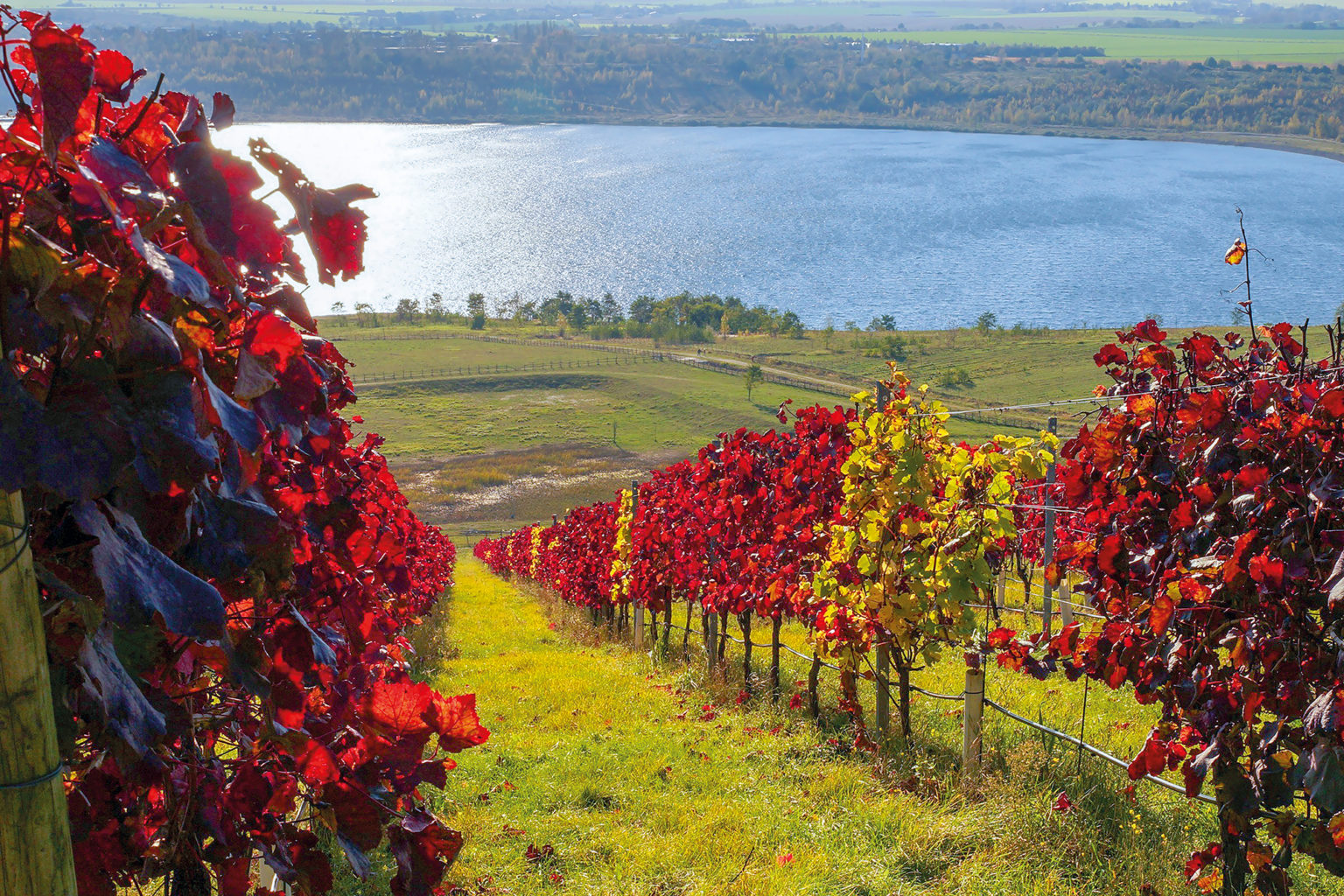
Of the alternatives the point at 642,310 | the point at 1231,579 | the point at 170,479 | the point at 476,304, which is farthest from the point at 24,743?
the point at 476,304

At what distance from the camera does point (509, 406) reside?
70.3 metres

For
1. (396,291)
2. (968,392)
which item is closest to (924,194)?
(396,291)

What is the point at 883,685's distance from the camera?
653cm

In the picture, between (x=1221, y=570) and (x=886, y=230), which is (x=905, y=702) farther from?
(x=886, y=230)

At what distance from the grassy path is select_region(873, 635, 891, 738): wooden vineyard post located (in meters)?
0.33

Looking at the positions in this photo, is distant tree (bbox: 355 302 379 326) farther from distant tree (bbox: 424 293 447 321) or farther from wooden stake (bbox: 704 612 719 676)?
wooden stake (bbox: 704 612 719 676)

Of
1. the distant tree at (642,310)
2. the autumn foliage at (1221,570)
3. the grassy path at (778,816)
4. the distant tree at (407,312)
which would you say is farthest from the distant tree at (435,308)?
Result: the autumn foliage at (1221,570)

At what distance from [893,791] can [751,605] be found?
2824 millimetres

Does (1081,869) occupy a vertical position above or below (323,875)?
below

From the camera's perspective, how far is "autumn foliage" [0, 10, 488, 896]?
3.71 feet

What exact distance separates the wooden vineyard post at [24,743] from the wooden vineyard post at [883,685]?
5.46 meters

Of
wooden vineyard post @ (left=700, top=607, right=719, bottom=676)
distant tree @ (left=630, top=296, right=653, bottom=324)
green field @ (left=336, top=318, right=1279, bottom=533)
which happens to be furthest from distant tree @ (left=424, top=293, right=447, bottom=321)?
wooden vineyard post @ (left=700, top=607, right=719, bottom=676)

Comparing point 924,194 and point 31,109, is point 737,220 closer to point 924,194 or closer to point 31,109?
point 924,194

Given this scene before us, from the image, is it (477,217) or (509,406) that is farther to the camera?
(477,217)
